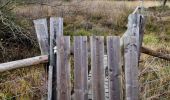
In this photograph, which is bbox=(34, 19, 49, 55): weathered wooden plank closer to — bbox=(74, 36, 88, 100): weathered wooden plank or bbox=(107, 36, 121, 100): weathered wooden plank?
bbox=(74, 36, 88, 100): weathered wooden plank

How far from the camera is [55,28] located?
4.62 meters

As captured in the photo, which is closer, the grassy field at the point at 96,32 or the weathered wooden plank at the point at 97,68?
the weathered wooden plank at the point at 97,68

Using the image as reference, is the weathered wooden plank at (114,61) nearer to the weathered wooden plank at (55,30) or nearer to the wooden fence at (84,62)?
the wooden fence at (84,62)

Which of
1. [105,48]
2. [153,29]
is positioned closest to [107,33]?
[153,29]

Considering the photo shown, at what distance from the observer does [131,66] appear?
467cm

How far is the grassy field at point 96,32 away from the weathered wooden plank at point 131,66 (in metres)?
1.14

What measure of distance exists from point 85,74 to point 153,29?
9.69 metres

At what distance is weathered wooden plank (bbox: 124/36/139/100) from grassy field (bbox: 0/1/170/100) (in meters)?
1.14

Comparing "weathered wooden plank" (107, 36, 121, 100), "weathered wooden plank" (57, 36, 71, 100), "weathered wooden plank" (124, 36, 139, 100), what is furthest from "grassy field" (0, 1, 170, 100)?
"weathered wooden plank" (124, 36, 139, 100)

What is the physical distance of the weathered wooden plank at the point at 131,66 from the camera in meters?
4.64

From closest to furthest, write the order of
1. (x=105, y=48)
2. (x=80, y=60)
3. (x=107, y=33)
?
(x=80, y=60) < (x=105, y=48) < (x=107, y=33)

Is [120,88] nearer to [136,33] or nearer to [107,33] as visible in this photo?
[136,33]

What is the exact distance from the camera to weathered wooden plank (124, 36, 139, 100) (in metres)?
4.64

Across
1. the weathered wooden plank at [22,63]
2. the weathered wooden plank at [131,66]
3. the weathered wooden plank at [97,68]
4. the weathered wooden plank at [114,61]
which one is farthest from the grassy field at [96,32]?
the weathered wooden plank at [131,66]
